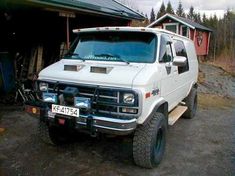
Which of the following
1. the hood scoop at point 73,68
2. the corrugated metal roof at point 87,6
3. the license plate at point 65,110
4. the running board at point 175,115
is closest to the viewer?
the license plate at point 65,110

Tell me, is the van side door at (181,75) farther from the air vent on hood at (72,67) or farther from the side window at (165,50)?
the air vent on hood at (72,67)

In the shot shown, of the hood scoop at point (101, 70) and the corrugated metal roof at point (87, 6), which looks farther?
the corrugated metal roof at point (87, 6)

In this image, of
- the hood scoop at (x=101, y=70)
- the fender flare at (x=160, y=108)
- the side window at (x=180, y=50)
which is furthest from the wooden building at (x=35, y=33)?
the fender flare at (x=160, y=108)

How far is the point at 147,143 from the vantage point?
4.49 m

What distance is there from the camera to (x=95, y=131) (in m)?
4.27

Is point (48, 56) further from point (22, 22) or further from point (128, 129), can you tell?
point (128, 129)

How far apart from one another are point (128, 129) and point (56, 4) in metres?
4.34

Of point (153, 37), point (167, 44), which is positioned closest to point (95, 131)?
point (153, 37)

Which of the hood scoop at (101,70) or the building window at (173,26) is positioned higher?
the building window at (173,26)

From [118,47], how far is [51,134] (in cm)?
195

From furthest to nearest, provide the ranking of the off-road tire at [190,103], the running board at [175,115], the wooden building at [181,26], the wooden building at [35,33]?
the wooden building at [181,26] < the wooden building at [35,33] < the off-road tire at [190,103] < the running board at [175,115]

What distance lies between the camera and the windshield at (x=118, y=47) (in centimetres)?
497

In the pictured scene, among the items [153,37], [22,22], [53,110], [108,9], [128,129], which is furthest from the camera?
[22,22]

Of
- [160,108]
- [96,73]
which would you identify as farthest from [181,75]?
[96,73]
